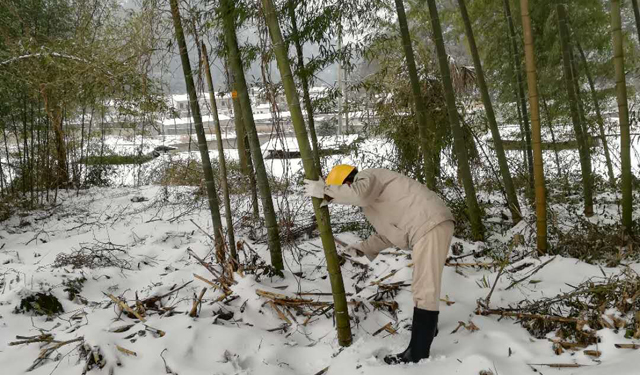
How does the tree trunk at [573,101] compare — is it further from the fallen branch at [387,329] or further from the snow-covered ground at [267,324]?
the fallen branch at [387,329]

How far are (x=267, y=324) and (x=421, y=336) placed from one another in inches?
41.5

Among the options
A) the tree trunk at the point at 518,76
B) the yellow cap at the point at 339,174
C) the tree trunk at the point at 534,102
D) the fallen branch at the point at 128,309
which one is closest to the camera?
the yellow cap at the point at 339,174

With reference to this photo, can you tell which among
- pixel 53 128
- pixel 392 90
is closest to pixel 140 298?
pixel 392 90

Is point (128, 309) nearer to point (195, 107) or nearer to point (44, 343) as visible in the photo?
point (44, 343)

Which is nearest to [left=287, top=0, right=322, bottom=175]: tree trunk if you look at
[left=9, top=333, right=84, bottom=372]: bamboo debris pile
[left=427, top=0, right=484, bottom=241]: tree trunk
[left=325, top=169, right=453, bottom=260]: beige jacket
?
[left=427, top=0, right=484, bottom=241]: tree trunk

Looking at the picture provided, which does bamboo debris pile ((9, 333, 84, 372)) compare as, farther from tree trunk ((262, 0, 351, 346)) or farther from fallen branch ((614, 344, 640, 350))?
fallen branch ((614, 344, 640, 350))

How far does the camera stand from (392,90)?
6238 millimetres

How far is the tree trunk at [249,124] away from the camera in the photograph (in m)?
2.99

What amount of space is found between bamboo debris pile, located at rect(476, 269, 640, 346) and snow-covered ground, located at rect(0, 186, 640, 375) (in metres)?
0.06

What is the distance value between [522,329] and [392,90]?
4.40 m

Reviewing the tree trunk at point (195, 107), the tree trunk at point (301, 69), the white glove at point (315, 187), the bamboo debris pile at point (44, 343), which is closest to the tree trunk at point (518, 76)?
the tree trunk at point (301, 69)

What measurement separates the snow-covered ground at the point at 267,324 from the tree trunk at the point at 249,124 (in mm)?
301

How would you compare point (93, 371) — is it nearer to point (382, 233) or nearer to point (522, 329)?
point (382, 233)

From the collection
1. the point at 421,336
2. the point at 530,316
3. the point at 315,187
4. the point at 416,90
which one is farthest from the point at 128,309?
the point at 416,90
